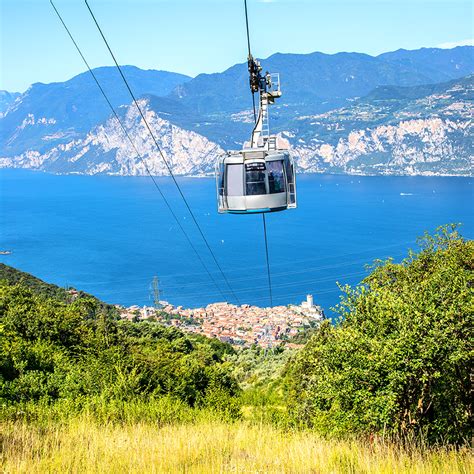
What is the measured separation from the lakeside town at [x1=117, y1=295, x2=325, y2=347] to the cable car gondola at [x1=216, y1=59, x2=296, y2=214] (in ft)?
115

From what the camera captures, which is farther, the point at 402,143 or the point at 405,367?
the point at 402,143

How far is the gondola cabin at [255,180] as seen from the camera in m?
8.96

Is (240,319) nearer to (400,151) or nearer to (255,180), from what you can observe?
(255,180)

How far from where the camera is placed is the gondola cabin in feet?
29.4

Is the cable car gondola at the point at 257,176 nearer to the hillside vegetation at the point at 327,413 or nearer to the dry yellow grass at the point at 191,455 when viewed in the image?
the hillside vegetation at the point at 327,413

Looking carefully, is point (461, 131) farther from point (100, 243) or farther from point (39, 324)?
point (39, 324)

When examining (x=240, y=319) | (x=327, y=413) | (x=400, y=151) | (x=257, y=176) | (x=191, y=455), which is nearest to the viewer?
(x=191, y=455)

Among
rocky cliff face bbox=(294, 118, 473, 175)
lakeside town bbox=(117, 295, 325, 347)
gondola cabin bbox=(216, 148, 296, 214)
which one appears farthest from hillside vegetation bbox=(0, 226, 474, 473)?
rocky cliff face bbox=(294, 118, 473, 175)

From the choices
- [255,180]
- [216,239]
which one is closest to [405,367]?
[255,180]

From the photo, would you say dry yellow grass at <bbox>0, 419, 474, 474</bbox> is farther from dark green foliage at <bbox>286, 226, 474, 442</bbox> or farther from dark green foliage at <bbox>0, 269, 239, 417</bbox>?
dark green foliage at <bbox>0, 269, 239, 417</bbox>

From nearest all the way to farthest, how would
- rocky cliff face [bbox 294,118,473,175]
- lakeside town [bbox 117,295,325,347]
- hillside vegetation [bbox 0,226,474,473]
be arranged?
hillside vegetation [bbox 0,226,474,473], lakeside town [bbox 117,295,325,347], rocky cliff face [bbox 294,118,473,175]

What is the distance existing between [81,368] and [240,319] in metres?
42.9

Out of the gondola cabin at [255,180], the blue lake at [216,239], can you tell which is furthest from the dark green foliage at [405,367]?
the blue lake at [216,239]

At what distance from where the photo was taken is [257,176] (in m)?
8.96
